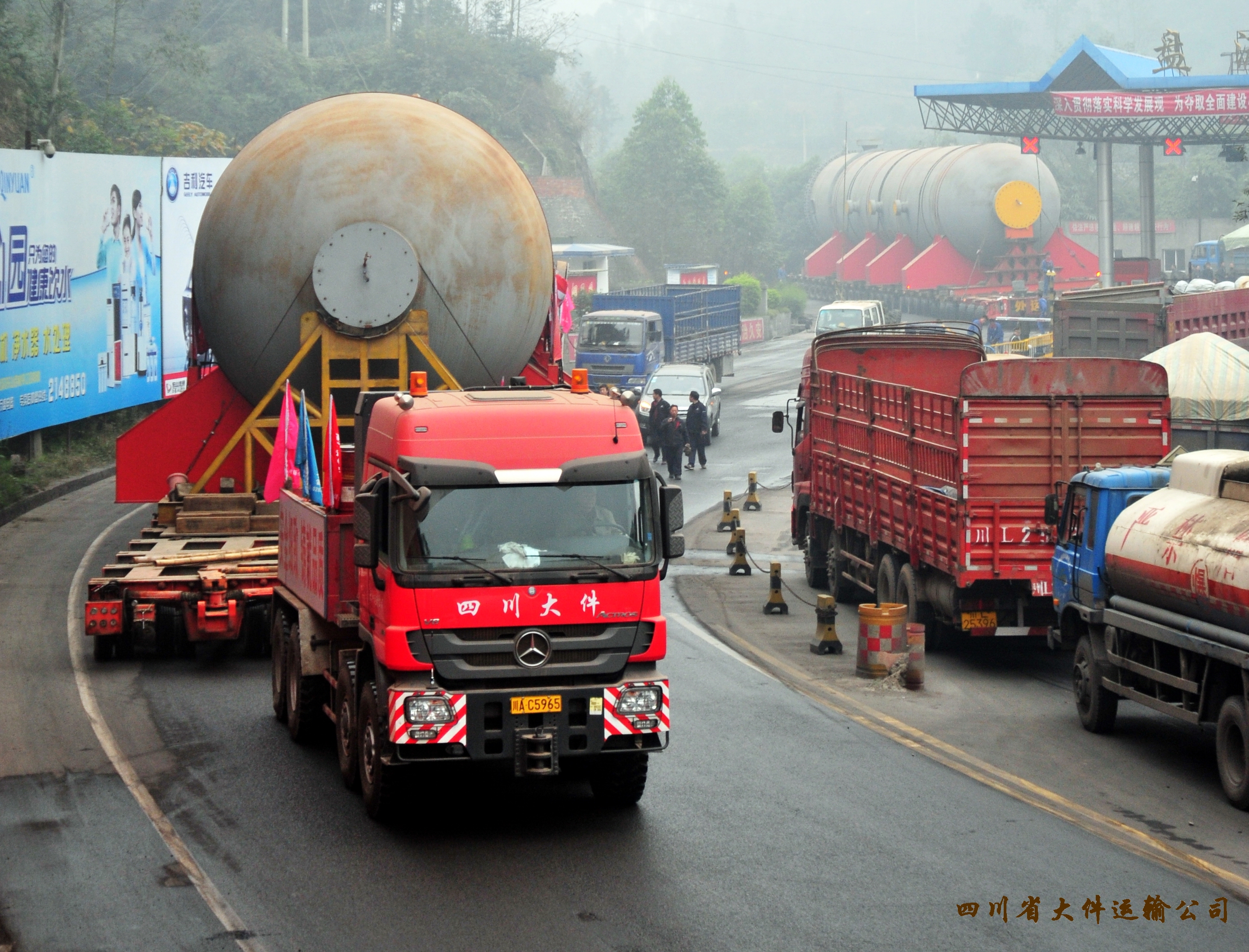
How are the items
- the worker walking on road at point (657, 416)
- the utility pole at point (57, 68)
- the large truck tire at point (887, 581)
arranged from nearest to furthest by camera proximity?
the large truck tire at point (887, 581), the worker walking on road at point (657, 416), the utility pole at point (57, 68)

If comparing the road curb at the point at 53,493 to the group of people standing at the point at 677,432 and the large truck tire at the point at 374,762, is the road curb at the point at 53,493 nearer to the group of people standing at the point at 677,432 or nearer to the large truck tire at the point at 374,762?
the group of people standing at the point at 677,432

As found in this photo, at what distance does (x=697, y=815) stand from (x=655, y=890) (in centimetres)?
156

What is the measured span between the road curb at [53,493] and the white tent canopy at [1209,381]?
15902 millimetres

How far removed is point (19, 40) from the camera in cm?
3975

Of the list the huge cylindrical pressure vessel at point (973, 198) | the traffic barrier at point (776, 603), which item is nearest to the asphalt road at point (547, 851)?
the traffic barrier at point (776, 603)

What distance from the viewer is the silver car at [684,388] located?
120ft

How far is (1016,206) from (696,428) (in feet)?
142

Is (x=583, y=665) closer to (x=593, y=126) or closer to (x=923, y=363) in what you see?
(x=923, y=363)

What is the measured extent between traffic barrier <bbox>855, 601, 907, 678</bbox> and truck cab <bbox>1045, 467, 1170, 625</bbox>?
65.2 inches

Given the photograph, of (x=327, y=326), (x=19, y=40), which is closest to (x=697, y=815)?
(x=327, y=326)

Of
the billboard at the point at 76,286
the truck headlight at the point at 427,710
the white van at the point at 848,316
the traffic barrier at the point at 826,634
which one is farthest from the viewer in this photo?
the white van at the point at 848,316

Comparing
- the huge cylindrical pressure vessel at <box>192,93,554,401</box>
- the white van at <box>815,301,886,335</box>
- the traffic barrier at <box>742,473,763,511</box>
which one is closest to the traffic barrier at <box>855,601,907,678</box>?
the huge cylindrical pressure vessel at <box>192,93,554,401</box>

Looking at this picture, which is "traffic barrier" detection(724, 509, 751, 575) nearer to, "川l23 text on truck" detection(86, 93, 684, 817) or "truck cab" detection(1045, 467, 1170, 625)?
"川l23 text on truck" detection(86, 93, 684, 817)

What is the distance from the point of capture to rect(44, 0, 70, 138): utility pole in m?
37.7
